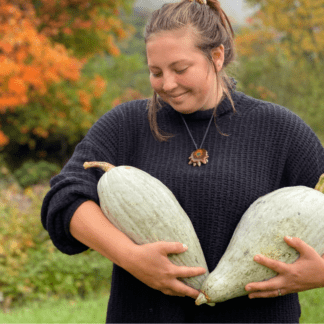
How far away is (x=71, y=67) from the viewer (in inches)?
307

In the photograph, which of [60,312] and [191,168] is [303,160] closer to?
[191,168]

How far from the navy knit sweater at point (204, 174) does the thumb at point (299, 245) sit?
27 centimetres

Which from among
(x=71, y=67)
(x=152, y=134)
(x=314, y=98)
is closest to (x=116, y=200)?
(x=152, y=134)

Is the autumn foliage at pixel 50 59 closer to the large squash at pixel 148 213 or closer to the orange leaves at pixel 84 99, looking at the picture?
the orange leaves at pixel 84 99

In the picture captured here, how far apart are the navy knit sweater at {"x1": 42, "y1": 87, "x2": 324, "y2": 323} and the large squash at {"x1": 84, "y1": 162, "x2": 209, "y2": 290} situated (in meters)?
0.11

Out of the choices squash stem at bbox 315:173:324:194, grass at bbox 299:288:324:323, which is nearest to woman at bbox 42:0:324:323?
squash stem at bbox 315:173:324:194

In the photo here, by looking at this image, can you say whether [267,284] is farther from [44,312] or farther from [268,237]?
[44,312]

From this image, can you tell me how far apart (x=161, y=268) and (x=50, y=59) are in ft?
21.5

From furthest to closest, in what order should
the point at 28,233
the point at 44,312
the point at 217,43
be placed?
the point at 28,233
the point at 44,312
the point at 217,43

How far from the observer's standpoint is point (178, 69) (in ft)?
5.49

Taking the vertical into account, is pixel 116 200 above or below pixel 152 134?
below

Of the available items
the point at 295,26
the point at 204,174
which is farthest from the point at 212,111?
the point at 295,26

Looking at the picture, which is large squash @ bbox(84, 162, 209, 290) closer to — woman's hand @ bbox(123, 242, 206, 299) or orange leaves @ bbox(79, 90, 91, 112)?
woman's hand @ bbox(123, 242, 206, 299)

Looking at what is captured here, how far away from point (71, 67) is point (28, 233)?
3552mm
